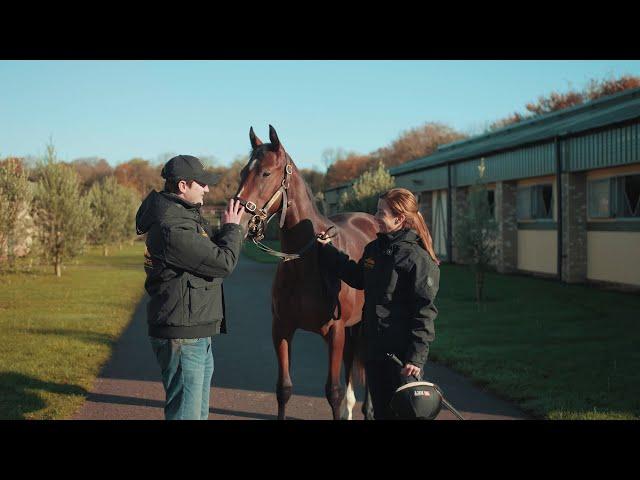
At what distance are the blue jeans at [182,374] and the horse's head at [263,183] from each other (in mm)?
1091

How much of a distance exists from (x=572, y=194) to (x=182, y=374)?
53.0 ft

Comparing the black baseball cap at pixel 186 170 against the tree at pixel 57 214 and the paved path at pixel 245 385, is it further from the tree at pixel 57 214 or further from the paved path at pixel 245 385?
the tree at pixel 57 214

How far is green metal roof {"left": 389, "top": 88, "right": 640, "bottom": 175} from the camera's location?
15.8 m

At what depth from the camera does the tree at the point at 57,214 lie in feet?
72.8

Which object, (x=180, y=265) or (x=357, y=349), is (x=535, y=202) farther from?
(x=180, y=265)

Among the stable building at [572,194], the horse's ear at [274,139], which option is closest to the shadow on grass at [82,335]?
the horse's ear at [274,139]

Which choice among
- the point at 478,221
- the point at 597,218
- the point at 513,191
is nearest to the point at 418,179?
the point at 513,191

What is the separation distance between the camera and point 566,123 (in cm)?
2164

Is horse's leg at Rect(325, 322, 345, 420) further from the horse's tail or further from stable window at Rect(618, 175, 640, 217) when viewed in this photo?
stable window at Rect(618, 175, 640, 217)

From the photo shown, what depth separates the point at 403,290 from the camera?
3.82 metres

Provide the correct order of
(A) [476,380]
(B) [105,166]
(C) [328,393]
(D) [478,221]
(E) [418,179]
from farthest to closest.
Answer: (B) [105,166] < (E) [418,179] < (D) [478,221] < (A) [476,380] < (C) [328,393]

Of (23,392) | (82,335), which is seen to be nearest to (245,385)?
(23,392)

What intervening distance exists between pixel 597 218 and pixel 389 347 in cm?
1490
